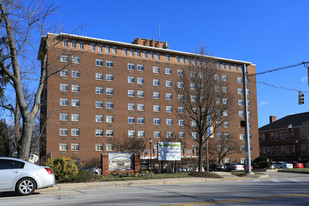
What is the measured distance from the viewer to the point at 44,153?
65.8 meters

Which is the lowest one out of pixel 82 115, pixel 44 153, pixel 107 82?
pixel 44 153

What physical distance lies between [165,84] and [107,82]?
14.0 metres

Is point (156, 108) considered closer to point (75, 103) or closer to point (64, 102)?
point (75, 103)

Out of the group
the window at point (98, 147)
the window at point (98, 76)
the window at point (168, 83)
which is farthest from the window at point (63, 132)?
the window at point (168, 83)

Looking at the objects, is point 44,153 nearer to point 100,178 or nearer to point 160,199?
point 100,178

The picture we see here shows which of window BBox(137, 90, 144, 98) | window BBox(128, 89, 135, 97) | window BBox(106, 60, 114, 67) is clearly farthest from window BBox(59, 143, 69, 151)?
window BBox(137, 90, 144, 98)

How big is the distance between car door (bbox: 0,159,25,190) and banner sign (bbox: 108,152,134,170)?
9.70m

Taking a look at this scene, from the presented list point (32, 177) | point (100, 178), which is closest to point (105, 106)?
point (100, 178)

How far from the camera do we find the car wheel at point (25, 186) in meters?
12.9

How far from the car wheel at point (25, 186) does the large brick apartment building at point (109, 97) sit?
49218 mm

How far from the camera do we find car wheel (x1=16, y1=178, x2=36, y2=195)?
1286cm

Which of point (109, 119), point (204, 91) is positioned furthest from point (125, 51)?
point (204, 91)

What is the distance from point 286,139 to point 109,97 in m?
43.6

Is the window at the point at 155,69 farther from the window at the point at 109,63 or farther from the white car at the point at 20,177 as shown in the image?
the white car at the point at 20,177
